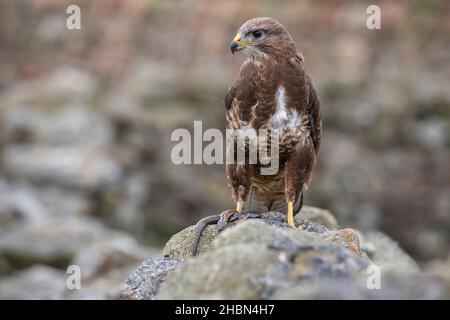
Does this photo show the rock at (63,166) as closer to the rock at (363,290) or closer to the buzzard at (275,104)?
the buzzard at (275,104)

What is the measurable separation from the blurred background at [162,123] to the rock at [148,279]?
10.5ft

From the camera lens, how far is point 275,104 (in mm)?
7543

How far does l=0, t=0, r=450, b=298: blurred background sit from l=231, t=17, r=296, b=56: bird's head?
3.60m

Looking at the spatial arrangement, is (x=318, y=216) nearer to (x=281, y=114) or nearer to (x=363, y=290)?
(x=281, y=114)

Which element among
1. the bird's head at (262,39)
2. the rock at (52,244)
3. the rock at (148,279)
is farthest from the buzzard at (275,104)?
the rock at (52,244)

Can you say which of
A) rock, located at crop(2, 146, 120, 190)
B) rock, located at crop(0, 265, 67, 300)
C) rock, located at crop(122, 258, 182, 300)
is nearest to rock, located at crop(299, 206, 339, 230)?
rock, located at crop(122, 258, 182, 300)

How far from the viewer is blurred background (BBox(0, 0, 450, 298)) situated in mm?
15953

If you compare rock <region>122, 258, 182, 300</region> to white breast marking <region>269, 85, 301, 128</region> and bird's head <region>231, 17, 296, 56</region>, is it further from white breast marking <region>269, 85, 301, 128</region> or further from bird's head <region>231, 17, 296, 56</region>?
bird's head <region>231, 17, 296, 56</region>

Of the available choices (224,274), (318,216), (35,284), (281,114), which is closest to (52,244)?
(35,284)

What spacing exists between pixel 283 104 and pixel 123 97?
17.1 meters

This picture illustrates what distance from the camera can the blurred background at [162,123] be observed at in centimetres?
1595

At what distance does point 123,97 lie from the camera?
24.2 meters

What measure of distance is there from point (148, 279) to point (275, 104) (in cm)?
223
